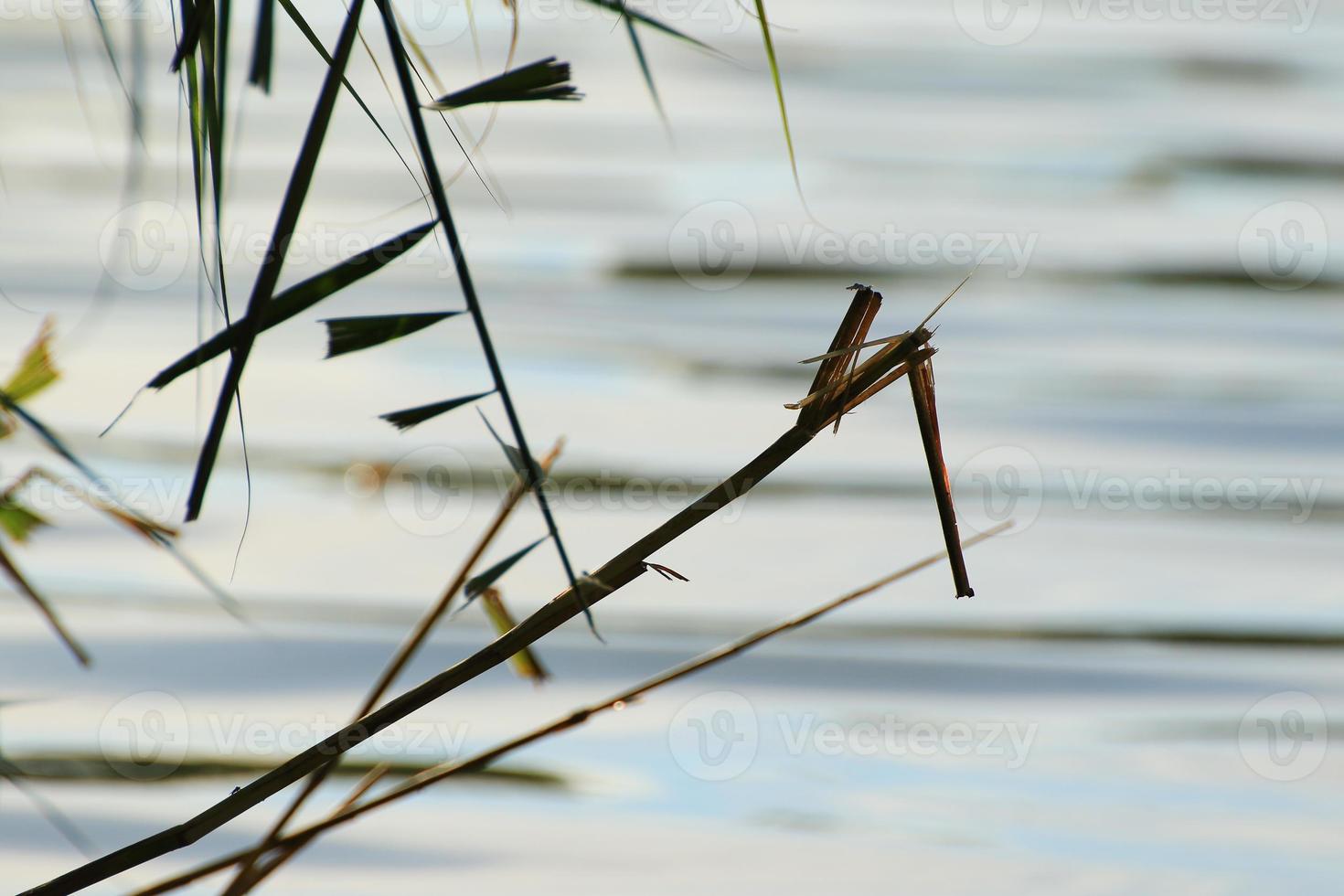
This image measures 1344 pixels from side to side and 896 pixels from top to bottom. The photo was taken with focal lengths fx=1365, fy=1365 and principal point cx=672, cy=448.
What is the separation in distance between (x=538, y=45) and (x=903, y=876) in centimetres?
152

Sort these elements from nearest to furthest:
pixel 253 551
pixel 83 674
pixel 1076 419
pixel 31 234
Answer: pixel 83 674, pixel 253 551, pixel 1076 419, pixel 31 234

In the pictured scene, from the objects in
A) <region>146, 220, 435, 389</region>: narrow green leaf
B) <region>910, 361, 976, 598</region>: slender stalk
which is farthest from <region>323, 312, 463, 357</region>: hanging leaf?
<region>910, 361, 976, 598</region>: slender stalk

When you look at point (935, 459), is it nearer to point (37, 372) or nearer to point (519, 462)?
point (519, 462)

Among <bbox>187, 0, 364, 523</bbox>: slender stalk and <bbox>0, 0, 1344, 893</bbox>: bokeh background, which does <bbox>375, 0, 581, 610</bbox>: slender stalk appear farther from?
<bbox>0, 0, 1344, 893</bbox>: bokeh background

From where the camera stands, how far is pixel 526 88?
0.32m

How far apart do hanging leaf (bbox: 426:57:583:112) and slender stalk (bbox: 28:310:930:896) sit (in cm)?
10

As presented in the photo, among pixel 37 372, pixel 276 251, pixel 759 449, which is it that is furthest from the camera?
pixel 759 449

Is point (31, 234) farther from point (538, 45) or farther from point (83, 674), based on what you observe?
point (83, 674)

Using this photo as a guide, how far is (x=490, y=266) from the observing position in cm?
194

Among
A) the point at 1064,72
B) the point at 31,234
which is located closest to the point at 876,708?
the point at 31,234

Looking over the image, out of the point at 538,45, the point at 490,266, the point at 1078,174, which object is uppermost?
the point at 538,45

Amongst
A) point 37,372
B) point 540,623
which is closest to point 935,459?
A: point 540,623

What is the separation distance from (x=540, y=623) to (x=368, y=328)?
88 mm

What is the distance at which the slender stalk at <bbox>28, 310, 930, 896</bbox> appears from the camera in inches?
13.7
